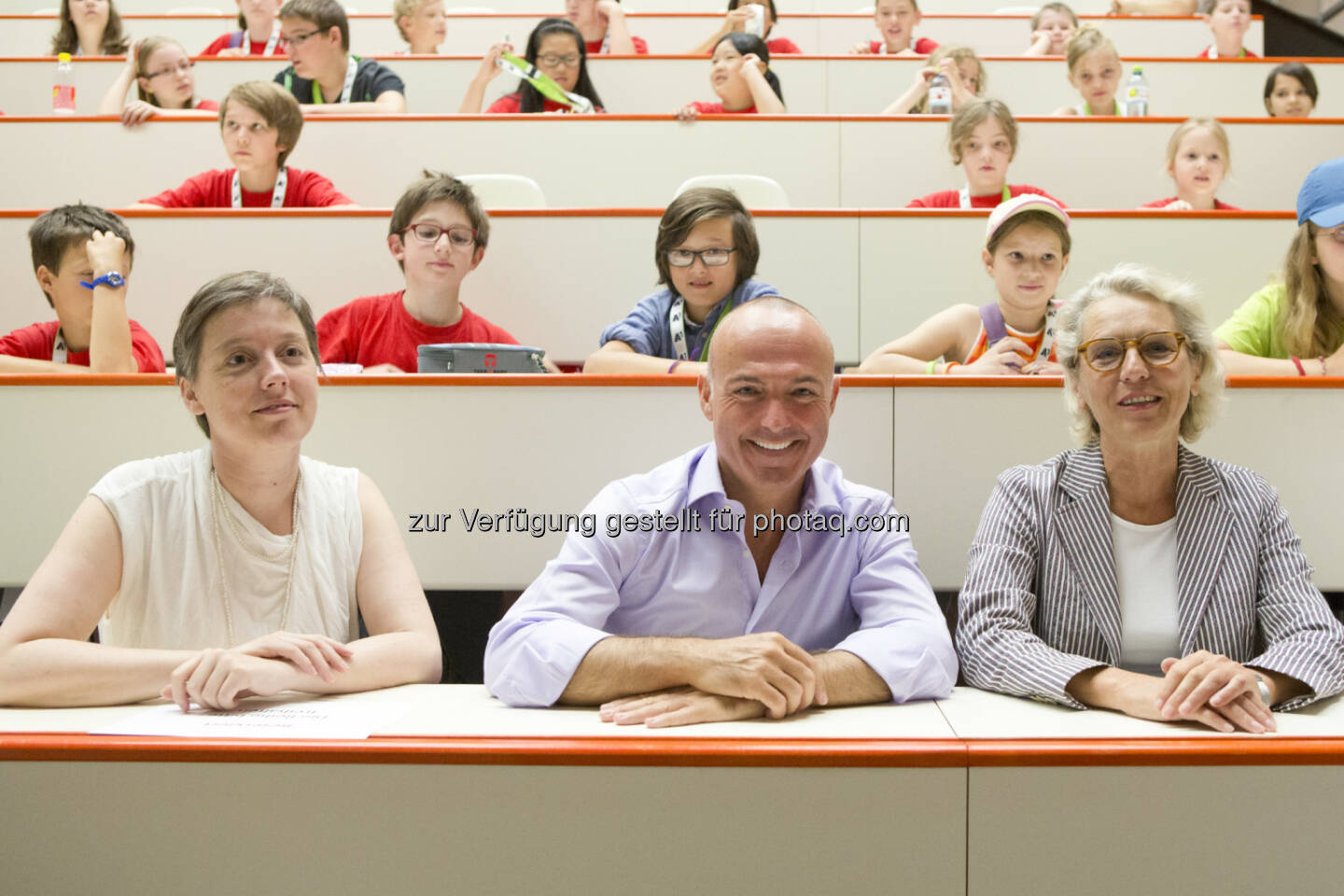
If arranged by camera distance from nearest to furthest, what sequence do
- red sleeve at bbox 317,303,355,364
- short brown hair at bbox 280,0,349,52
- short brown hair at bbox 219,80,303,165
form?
1. red sleeve at bbox 317,303,355,364
2. short brown hair at bbox 219,80,303,165
3. short brown hair at bbox 280,0,349,52

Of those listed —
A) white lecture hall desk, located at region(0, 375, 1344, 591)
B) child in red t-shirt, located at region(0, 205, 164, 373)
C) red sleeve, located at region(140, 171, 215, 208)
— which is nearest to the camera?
white lecture hall desk, located at region(0, 375, 1344, 591)

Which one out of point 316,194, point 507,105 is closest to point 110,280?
point 316,194

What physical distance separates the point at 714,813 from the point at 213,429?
2.81 ft

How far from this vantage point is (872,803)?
3.08 feet

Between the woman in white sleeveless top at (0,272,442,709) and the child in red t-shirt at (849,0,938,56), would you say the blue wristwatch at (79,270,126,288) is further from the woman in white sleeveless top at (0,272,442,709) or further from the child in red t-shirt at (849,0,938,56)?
the child in red t-shirt at (849,0,938,56)

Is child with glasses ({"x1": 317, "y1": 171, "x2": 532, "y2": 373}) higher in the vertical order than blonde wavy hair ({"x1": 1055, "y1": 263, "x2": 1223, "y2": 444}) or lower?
higher

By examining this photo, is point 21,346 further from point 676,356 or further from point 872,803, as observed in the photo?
point 872,803

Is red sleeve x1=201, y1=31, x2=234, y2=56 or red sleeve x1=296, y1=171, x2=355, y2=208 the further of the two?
red sleeve x1=201, y1=31, x2=234, y2=56

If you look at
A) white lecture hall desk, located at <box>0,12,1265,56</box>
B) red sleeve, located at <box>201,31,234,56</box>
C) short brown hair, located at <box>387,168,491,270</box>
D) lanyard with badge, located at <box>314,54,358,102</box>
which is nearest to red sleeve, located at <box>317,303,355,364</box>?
short brown hair, located at <box>387,168,491,270</box>

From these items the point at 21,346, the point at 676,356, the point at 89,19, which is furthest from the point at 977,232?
the point at 89,19

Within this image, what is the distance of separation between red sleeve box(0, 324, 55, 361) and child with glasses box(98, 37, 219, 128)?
68.4 inches

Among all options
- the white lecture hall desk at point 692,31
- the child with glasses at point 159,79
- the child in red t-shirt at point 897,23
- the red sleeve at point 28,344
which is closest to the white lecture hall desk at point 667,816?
the red sleeve at point 28,344

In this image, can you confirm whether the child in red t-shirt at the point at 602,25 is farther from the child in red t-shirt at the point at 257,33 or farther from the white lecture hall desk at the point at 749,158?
the white lecture hall desk at the point at 749,158

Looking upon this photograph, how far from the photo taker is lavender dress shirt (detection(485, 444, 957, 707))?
1324mm
